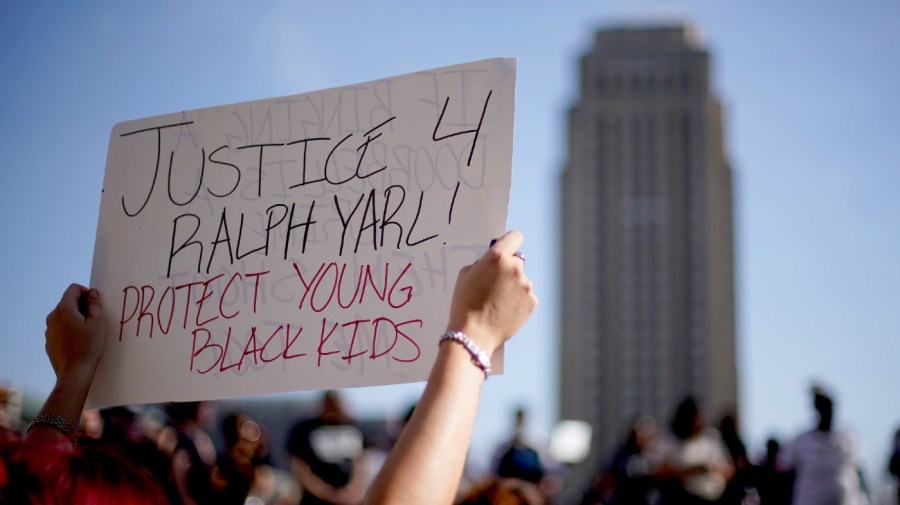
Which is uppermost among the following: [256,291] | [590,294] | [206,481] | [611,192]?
[611,192]

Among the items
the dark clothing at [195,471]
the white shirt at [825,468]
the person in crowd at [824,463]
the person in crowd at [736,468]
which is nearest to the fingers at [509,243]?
the dark clothing at [195,471]

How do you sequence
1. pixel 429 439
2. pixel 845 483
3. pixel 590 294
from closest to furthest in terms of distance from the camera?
pixel 429 439
pixel 845 483
pixel 590 294

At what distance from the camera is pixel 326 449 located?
6344 mm

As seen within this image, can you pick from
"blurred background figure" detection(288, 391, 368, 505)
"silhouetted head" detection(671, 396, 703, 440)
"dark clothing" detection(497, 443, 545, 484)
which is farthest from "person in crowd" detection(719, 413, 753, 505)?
"blurred background figure" detection(288, 391, 368, 505)

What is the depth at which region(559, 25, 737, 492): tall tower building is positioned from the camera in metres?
83.7

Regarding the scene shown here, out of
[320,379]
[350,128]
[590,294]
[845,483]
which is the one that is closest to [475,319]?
[320,379]

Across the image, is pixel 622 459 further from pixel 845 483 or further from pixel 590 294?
pixel 590 294

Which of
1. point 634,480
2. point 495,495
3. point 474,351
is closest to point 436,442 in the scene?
point 474,351

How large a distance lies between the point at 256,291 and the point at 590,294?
8340cm

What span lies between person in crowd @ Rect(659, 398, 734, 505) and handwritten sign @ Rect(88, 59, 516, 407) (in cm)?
550

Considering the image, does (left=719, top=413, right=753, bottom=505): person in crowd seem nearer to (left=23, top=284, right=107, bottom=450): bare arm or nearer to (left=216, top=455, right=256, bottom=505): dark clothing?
(left=216, top=455, right=256, bottom=505): dark clothing

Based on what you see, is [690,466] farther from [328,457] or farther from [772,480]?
[328,457]

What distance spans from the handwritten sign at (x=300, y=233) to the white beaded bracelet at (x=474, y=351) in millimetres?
437

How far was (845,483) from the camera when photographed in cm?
641
